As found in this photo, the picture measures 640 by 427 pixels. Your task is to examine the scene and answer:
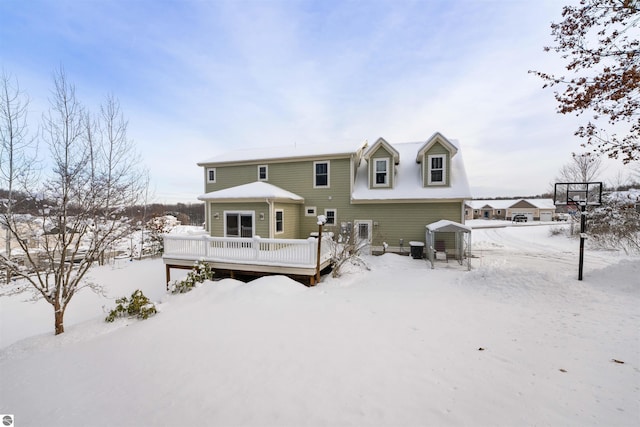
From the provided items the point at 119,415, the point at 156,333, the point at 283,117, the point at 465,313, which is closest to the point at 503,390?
the point at 465,313

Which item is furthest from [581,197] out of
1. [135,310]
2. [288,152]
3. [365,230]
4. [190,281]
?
[135,310]

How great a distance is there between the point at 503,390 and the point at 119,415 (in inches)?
173

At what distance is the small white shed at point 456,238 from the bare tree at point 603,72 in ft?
14.7

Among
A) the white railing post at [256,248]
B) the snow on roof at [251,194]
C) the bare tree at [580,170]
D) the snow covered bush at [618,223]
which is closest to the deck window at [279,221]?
the snow on roof at [251,194]

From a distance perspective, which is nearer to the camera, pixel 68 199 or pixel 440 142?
pixel 68 199

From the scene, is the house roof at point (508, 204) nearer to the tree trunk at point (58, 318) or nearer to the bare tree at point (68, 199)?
the bare tree at point (68, 199)

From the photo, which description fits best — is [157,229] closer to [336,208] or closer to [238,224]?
[238,224]

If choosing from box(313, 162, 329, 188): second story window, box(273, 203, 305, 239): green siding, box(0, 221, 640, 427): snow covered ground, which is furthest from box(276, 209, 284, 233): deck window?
box(0, 221, 640, 427): snow covered ground

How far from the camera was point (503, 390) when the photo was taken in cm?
279

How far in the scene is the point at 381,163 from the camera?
42.1 feet

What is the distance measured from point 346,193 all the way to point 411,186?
11.1ft

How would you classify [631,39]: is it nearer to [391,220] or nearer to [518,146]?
[391,220]

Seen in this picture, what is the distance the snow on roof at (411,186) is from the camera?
11.6m

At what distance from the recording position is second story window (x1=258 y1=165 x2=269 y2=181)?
46.5 ft
